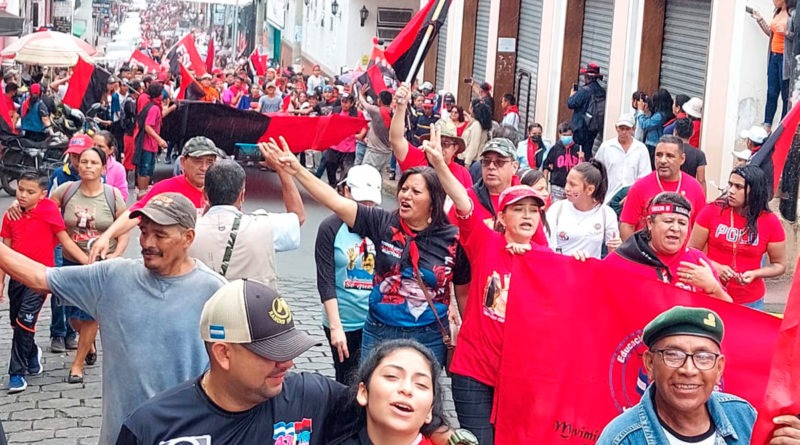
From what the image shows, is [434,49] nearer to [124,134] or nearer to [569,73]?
[569,73]

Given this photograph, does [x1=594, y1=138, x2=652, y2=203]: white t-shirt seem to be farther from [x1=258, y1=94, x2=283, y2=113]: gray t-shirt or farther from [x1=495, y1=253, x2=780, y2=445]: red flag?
[x1=258, y1=94, x2=283, y2=113]: gray t-shirt

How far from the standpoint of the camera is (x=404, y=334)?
6383mm

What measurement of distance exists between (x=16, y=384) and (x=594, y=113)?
11.1 meters

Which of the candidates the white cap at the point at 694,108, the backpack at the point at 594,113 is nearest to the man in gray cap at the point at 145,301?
the white cap at the point at 694,108

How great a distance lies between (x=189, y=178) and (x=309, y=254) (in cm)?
705

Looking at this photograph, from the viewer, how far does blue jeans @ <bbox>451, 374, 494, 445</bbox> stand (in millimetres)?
6383

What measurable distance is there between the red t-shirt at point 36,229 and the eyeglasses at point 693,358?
18.5ft

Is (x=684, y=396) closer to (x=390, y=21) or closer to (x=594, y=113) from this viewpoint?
(x=594, y=113)

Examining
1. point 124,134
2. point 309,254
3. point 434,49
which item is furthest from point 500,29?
point 309,254

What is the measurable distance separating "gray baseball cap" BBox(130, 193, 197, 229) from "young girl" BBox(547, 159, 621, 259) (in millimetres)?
3609

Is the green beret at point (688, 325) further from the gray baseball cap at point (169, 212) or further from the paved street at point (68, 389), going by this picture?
the paved street at point (68, 389)

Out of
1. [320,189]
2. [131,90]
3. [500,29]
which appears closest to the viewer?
[320,189]

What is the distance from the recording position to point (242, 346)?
3836 mm

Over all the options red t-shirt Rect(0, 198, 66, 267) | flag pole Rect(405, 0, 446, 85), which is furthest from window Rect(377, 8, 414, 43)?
red t-shirt Rect(0, 198, 66, 267)
